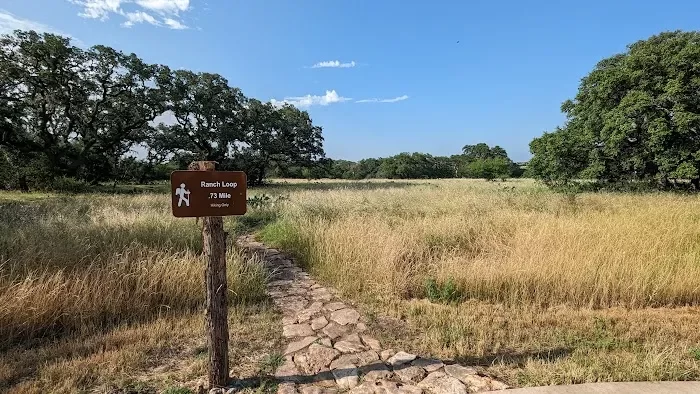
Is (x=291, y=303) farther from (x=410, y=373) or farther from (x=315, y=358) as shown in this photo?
(x=410, y=373)

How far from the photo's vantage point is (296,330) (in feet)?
12.1

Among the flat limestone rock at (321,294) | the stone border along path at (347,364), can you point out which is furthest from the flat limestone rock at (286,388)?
the flat limestone rock at (321,294)

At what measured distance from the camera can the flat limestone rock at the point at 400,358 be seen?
2.96 meters

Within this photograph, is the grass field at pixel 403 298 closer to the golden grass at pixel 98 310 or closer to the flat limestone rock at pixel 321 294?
the golden grass at pixel 98 310

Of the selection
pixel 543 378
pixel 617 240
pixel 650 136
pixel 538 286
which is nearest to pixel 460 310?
pixel 538 286

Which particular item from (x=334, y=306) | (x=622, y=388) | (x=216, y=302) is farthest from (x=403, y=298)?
(x=216, y=302)

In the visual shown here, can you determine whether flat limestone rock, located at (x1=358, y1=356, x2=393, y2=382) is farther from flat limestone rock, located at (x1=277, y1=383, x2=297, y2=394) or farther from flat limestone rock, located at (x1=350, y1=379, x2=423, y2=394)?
flat limestone rock, located at (x1=277, y1=383, x2=297, y2=394)

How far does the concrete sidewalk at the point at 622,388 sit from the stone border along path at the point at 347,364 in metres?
0.25

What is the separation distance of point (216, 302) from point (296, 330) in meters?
1.30

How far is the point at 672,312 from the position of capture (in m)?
4.15

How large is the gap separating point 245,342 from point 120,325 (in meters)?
1.38

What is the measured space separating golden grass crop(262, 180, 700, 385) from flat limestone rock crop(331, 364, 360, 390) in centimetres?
63

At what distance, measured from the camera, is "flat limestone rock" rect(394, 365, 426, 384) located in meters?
2.71

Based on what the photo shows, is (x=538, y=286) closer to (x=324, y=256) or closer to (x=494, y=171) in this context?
(x=324, y=256)
